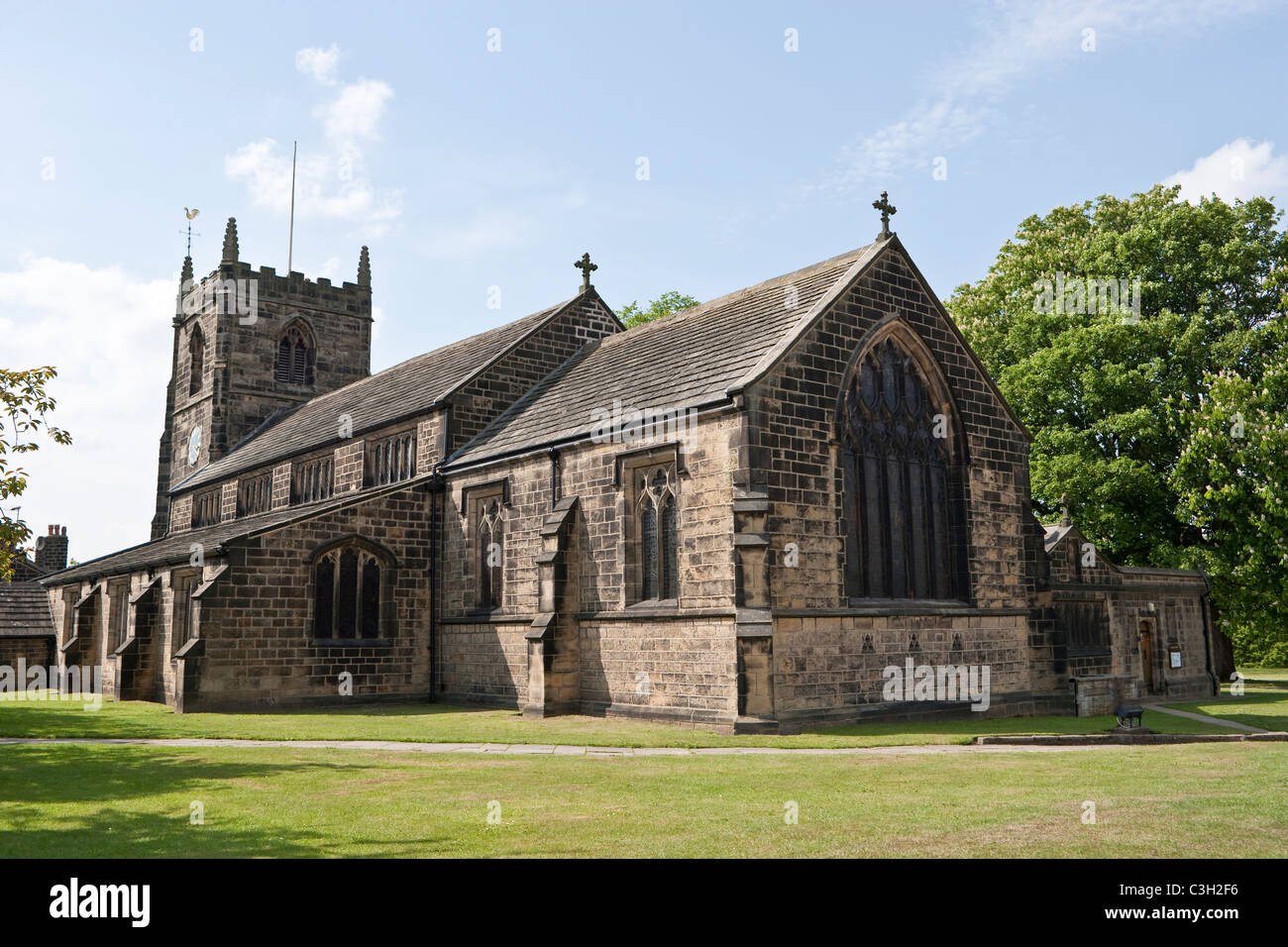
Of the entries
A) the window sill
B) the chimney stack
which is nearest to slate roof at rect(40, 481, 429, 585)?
the window sill

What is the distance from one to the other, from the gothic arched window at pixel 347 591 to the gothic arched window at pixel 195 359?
89.9 ft

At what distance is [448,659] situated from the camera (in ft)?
86.1

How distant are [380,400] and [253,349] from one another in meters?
15.5

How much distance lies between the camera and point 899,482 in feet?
69.8

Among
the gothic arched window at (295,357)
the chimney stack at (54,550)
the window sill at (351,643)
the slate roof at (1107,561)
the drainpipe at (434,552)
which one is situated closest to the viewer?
the window sill at (351,643)

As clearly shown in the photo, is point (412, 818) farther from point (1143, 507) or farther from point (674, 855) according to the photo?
point (1143, 507)

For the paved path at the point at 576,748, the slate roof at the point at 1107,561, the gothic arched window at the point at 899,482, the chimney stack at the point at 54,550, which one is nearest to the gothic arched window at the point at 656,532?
the gothic arched window at the point at 899,482

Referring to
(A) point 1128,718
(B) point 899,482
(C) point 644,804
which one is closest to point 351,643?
(B) point 899,482

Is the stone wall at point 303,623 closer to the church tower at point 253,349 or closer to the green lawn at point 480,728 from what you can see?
the green lawn at point 480,728

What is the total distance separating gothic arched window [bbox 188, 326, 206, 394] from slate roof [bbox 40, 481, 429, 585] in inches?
412

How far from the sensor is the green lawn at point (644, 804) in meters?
7.82

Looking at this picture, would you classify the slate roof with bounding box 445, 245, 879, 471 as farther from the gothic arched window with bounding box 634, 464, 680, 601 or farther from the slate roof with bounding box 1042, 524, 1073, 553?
the slate roof with bounding box 1042, 524, 1073, 553

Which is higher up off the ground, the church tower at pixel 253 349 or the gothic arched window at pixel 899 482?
the church tower at pixel 253 349

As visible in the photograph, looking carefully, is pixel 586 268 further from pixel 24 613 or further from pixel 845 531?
pixel 24 613
